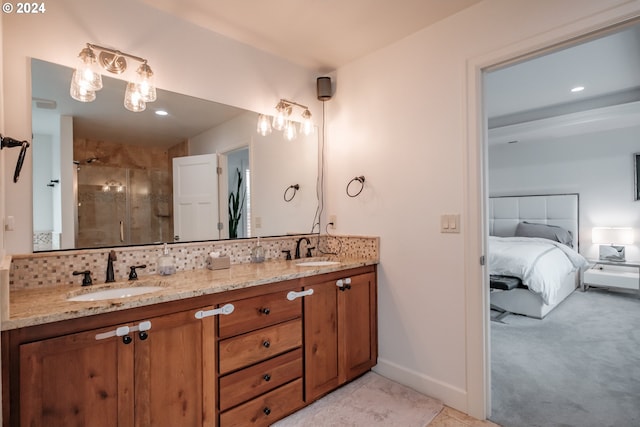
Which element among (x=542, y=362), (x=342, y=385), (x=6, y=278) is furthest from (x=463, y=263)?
(x=6, y=278)

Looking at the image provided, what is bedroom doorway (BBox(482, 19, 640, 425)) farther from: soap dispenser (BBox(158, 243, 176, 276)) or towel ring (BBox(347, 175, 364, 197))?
soap dispenser (BBox(158, 243, 176, 276))

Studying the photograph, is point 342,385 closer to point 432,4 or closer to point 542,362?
point 542,362

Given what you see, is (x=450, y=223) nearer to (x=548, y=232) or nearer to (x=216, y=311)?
(x=216, y=311)

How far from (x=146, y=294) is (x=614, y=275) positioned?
218 inches

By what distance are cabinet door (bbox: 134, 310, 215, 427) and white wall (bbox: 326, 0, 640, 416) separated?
4.35 ft

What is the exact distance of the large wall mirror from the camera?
155 cm

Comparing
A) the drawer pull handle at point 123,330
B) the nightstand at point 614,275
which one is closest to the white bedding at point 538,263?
the nightstand at point 614,275

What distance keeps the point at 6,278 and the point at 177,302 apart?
556 millimetres

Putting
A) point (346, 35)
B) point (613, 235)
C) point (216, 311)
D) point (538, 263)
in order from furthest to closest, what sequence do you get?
point (613, 235)
point (538, 263)
point (346, 35)
point (216, 311)

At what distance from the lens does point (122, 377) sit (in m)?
1.22

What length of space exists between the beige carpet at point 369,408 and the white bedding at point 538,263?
7.06ft

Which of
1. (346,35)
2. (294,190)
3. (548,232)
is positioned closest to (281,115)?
(294,190)

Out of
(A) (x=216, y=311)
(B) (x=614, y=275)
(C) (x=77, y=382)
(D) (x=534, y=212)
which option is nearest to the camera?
(C) (x=77, y=382)

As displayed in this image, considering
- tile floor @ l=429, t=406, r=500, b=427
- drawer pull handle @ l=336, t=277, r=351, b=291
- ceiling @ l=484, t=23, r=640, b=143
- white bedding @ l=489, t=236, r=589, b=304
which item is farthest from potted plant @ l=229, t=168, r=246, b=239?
white bedding @ l=489, t=236, r=589, b=304
